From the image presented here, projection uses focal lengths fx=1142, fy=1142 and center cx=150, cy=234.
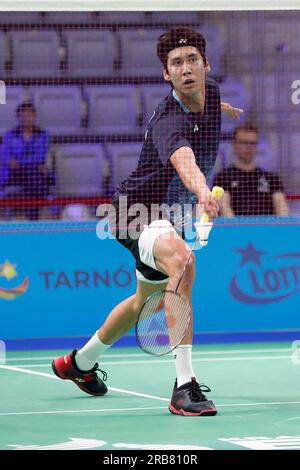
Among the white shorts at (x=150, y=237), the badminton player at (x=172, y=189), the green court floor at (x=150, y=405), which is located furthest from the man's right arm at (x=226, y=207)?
the white shorts at (x=150, y=237)

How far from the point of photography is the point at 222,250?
366 inches

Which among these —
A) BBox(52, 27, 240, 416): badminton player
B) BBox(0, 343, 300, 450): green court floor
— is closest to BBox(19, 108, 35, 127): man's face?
BBox(0, 343, 300, 450): green court floor

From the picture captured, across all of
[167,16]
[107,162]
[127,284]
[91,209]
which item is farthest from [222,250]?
[167,16]

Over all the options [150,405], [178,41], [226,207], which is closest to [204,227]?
[150,405]

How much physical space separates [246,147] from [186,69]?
393cm

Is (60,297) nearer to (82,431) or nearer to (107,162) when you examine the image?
(107,162)

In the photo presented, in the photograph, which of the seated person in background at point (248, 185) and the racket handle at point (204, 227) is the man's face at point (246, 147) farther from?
the racket handle at point (204, 227)

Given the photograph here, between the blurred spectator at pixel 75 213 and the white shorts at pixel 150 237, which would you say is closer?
the white shorts at pixel 150 237

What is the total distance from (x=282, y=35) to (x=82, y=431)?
277 inches

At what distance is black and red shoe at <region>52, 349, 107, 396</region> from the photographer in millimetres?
6570

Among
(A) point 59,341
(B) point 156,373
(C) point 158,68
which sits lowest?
(B) point 156,373

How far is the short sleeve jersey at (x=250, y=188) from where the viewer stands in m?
9.82

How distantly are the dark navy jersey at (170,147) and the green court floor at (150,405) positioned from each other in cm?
115

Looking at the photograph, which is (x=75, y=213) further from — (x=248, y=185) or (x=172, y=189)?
(x=172, y=189)
